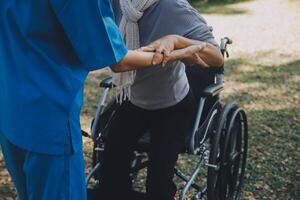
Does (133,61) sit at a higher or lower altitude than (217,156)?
higher

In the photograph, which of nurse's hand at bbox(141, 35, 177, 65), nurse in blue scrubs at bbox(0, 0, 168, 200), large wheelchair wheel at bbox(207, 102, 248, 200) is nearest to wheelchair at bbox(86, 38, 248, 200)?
large wheelchair wheel at bbox(207, 102, 248, 200)

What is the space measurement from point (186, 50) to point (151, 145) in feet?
2.20

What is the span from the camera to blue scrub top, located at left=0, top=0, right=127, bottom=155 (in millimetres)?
1494

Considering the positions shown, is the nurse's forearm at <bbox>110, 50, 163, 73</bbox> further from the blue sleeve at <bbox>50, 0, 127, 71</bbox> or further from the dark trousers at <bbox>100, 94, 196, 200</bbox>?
the dark trousers at <bbox>100, 94, 196, 200</bbox>

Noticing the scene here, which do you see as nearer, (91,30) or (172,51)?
(91,30)

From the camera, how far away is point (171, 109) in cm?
250

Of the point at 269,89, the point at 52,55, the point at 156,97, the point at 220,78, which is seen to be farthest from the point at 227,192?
the point at 269,89

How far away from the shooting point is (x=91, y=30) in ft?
4.99

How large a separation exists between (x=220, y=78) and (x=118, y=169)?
0.83m

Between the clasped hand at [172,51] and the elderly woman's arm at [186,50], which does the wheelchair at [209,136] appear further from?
the clasped hand at [172,51]

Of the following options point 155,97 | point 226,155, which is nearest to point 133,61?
point 155,97

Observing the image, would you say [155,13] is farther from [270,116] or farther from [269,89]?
[269,89]

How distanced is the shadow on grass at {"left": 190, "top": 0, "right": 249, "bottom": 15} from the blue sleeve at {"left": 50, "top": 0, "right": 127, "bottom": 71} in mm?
8387

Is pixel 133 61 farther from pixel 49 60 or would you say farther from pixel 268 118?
pixel 268 118
